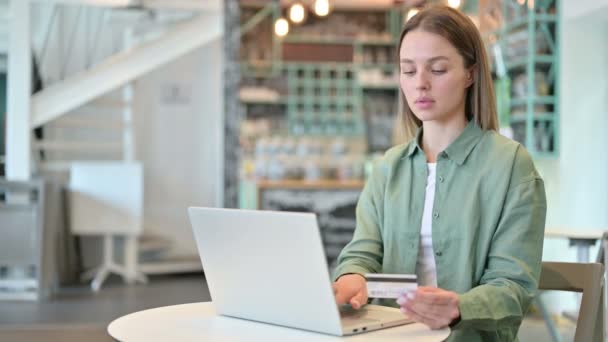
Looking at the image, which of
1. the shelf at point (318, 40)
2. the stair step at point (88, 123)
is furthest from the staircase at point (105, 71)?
the shelf at point (318, 40)

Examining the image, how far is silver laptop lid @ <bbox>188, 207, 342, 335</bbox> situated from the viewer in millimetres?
1406

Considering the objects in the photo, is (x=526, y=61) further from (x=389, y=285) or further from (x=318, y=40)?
(x=389, y=285)

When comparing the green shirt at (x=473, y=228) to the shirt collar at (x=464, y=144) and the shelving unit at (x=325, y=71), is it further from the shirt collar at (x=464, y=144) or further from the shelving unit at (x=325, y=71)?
the shelving unit at (x=325, y=71)

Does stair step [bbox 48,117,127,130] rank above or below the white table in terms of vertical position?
above

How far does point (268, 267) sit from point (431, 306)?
0.30m

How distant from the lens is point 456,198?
1771 mm

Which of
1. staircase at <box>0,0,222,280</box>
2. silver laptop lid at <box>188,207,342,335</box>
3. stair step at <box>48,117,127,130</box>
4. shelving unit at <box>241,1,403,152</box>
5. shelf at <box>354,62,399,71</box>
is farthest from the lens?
shelf at <box>354,62,399,71</box>

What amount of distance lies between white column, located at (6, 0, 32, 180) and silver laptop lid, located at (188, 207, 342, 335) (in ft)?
20.5

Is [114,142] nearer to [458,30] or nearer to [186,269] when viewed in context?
[186,269]

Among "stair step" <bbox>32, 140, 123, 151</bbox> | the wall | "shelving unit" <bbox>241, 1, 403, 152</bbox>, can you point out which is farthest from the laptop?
"shelving unit" <bbox>241, 1, 403, 152</bbox>

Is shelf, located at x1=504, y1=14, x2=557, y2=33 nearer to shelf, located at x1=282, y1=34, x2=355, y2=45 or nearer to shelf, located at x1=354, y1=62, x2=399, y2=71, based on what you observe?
shelf, located at x1=354, y1=62, x2=399, y2=71

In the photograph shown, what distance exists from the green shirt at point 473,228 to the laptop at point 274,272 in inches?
6.1

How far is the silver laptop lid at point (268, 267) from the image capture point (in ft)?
4.61

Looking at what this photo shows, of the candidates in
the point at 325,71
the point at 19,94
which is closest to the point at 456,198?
the point at 19,94
